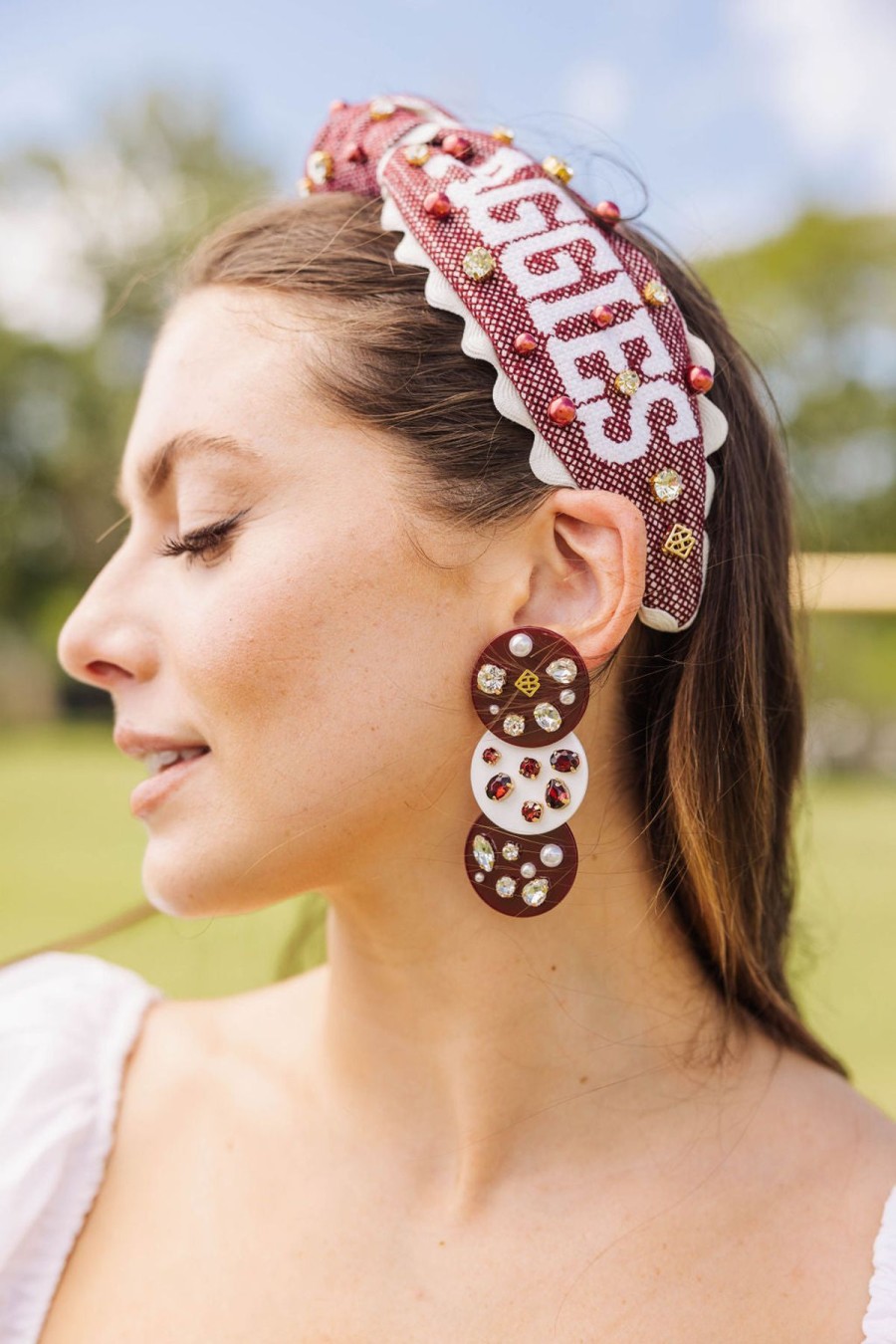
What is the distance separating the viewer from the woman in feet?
4.53

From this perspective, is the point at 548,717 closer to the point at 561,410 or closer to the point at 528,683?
the point at 528,683

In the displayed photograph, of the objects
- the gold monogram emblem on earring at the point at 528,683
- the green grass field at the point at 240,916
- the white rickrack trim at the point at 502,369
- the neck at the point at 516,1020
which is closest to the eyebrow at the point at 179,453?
the white rickrack trim at the point at 502,369

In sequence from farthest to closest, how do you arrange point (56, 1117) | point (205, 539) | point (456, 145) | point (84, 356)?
point (84, 356) → point (56, 1117) → point (456, 145) → point (205, 539)

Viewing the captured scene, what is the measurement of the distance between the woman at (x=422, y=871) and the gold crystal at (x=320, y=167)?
0.05m

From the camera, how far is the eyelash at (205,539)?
1.42 metres

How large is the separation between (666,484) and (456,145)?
514mm

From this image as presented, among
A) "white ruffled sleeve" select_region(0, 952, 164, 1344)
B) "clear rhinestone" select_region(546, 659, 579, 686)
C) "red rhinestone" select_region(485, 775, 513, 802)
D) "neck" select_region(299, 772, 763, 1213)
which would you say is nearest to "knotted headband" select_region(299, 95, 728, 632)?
"clear rhinestone" select_region(546, 659, 579, 686)

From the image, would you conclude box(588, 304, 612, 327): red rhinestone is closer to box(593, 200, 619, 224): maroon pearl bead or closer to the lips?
box(593, 200, 619, 224): maroon pearl bead

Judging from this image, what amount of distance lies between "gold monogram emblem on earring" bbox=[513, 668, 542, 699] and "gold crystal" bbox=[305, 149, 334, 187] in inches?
32.0

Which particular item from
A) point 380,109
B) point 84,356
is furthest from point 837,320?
point 380,109

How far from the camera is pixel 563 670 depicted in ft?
4.57

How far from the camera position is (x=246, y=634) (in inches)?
53.4

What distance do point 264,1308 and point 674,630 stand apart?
948 millimetres

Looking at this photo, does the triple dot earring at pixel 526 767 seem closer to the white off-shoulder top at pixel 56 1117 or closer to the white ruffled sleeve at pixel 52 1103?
the white off-shoulder top at pixel 56 1117
